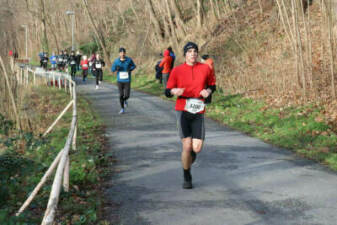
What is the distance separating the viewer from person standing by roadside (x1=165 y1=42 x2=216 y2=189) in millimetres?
6172

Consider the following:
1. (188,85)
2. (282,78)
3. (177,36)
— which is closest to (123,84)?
(282,78)

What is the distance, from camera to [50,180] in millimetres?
7445

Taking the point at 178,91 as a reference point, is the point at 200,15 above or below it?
above

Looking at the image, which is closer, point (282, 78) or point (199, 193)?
point (199, 193)

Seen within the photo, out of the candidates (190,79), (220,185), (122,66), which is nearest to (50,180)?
(220,185)

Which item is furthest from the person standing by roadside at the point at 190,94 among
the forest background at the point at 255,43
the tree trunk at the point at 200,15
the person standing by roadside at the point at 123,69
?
the tree trunk at the point at 200,15

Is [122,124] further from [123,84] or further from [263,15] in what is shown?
[263,15]

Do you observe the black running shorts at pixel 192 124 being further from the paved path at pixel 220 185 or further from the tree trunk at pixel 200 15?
Answer: the tree trunk at pixel 200 15

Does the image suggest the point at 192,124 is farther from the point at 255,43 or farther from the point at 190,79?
the point at 255,43

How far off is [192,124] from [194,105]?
286 mm

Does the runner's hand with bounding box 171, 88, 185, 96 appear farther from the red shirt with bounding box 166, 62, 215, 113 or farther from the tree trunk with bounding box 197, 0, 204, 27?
the tree trunk with bounding box 197, 0, 204, 27

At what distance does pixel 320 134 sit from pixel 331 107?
5.68 feet

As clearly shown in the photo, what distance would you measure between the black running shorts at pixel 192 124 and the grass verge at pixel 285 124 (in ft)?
9.14

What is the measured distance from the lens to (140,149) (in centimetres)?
929
